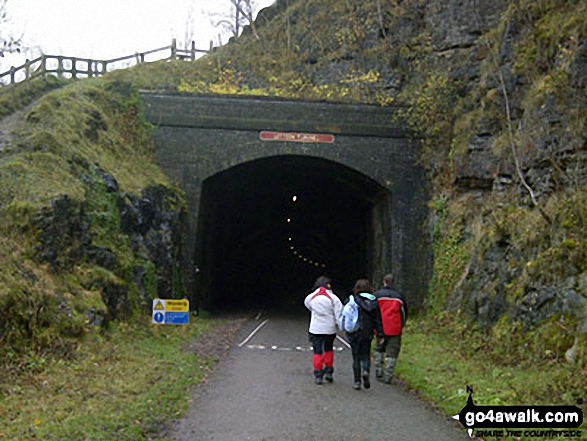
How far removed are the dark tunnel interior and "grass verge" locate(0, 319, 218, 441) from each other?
10137 millimetres

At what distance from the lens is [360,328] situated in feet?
29.2

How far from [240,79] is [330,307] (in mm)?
17845

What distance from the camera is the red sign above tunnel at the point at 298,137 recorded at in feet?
65.1

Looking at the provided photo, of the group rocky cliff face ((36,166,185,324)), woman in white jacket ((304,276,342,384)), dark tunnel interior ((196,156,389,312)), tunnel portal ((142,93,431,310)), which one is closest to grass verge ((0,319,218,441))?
rocky cliff face ((36,166,185,324))

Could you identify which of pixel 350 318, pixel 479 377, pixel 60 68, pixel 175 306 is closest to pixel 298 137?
pixel 175 306

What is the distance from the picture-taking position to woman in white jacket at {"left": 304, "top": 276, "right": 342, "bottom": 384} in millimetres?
9156

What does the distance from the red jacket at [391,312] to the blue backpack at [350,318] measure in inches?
25.7

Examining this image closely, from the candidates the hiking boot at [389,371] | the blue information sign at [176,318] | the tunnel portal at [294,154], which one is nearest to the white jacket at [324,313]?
the hiking boot at [389,371]

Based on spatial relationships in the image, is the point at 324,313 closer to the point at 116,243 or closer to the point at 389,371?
the point at 389,371

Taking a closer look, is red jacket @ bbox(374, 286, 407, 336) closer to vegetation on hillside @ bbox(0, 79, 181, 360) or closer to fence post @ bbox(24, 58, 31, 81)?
vegetation on hillside @ bbox(0, 79, 181, 360)

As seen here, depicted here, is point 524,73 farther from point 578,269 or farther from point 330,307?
point 330,307

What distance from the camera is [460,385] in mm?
8336

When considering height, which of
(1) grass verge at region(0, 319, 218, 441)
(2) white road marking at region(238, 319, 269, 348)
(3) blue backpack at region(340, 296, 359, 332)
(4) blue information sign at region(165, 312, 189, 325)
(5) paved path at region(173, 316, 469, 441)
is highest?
(3) blue backpack at region(340, 296, 359, 332)

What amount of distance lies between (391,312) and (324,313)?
3.68 feet
